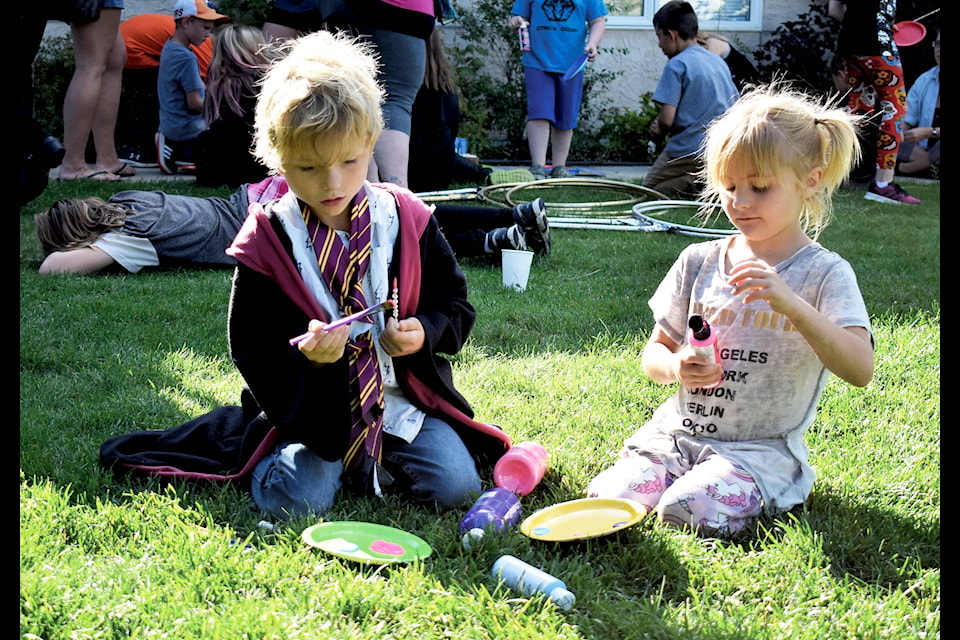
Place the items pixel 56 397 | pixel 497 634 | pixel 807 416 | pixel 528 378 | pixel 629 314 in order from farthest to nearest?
pixel 629 314 < pixel 528 378 < pixel 56 397 < pixel 807 416 < pixel 497 634

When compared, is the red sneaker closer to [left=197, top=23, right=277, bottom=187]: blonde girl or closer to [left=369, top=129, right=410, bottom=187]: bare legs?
[left=369, top=129, right=410, bottom=187]: bare legs

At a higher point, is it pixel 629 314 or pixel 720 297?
pixel 720 297

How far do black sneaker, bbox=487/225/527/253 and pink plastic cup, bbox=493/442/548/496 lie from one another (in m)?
2.61

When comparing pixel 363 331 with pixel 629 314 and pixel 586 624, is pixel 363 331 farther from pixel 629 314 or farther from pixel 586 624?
pixel 629 314

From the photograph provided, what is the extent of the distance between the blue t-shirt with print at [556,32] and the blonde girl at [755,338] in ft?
19.6

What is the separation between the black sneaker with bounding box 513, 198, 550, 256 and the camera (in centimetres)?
533

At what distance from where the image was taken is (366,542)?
2262 millimetres

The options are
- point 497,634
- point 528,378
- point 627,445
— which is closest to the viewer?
point 497,634

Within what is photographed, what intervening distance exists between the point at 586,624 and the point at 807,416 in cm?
91

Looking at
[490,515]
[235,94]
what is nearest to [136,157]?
[235,94]

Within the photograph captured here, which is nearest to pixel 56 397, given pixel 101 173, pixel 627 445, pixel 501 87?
pixel 627 445

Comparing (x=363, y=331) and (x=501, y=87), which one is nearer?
(x=363, y=331)

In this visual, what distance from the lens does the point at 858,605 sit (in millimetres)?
2051

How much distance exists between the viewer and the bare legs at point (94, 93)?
6.86m
